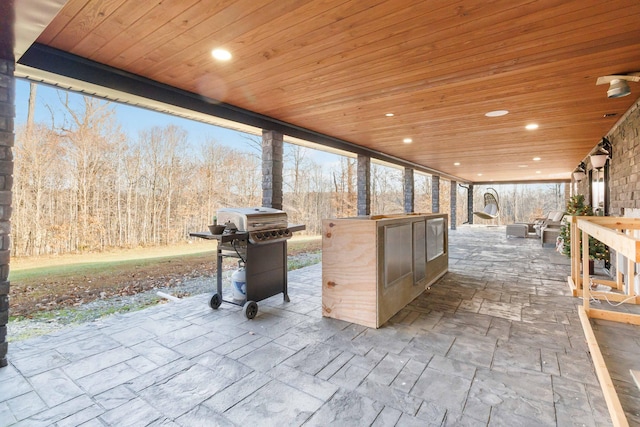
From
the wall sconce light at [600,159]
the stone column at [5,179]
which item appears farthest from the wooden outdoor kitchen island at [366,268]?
the wall sconce light at [600,159]

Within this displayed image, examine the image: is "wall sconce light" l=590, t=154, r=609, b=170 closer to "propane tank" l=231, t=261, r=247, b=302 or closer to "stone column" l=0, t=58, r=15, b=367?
"propane tank" l=231, t=261, r=247, b=302

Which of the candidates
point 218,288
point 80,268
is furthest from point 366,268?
point 80,268

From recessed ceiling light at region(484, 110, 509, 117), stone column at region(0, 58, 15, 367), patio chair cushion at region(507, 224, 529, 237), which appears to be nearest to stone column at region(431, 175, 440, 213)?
patio chair cushion at region(507, 224, 529, 237)

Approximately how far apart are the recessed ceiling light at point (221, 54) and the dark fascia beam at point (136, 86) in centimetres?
100

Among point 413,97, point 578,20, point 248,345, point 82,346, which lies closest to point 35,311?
point 82,346

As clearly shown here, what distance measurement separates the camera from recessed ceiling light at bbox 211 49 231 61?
2.50m

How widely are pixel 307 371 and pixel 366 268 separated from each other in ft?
3.61

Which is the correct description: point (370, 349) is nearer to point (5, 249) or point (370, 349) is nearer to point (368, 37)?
point (368, 37)

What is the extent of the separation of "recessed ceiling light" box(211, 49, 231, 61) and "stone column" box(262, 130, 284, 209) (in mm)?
1965

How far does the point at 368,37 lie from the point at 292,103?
1.71 meters

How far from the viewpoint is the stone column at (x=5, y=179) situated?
212 cm

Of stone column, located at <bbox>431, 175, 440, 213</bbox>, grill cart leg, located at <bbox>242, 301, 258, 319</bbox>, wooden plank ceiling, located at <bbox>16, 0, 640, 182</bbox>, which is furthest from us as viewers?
stone column, located at <bbox>431, 175, 440, 213</bbox>

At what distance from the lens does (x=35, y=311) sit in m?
3.30

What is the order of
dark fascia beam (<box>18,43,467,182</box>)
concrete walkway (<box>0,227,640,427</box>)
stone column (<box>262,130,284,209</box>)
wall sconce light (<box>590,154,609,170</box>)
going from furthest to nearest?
wall sconce light (<box>590,154,609,170</box>), stone column (<box>262,130,284,209</box>), dark fascia beam (<box>18,43,467,182</box>), concrete walkway (<box>0,227,640,427</box>)
